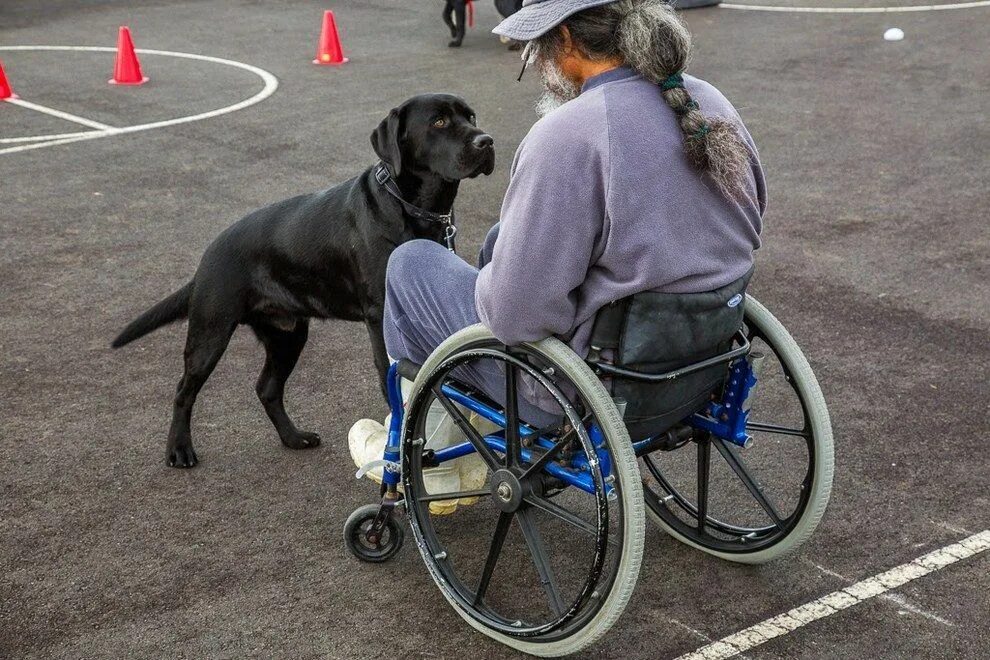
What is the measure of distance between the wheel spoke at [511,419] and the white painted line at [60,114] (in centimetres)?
723

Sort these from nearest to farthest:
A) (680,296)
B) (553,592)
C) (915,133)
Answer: (680,296) < (553,592) < (915,133)

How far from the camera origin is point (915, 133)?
890 centimetres

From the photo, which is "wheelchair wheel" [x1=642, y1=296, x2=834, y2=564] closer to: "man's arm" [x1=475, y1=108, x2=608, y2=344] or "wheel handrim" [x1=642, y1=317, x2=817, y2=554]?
"wheel handrim" [x1=642, y1=317, x2=817, y2=554]

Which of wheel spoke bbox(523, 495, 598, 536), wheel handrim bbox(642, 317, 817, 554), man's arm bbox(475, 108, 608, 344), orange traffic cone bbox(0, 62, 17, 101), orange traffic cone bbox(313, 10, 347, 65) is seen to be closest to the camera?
man's arm bbox(475, 108, 608, 344)

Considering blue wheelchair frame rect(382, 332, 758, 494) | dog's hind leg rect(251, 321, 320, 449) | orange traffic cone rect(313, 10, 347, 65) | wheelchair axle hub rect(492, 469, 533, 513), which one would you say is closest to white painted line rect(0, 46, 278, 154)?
orange traffic cone rect(313, 10, 347, 65)

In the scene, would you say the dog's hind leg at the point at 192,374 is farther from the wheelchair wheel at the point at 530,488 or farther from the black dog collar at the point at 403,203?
the wheelchair wheel at the point at 530,488

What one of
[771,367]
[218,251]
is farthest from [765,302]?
[218,251]

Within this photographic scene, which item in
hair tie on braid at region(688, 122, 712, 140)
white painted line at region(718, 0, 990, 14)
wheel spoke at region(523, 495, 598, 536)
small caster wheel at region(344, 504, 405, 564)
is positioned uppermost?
hair tie on braid at region(688, 122, 712, 140)

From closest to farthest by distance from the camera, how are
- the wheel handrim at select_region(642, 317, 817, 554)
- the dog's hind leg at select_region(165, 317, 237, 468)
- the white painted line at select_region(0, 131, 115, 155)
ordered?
the wheel handrim at select_region(642, 317, 817, 554) < the dog's hind leg at select_region(165, 317, 237, 468) < the white painted line at select_region(0, 131, 115, 155)

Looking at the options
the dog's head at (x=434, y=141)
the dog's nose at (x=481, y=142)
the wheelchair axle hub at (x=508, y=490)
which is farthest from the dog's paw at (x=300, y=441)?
the wheelchair axle hub at (x=508, y=490)

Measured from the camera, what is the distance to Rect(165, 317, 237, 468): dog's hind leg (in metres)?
4.31

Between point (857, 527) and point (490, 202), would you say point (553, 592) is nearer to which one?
point (857, 527)

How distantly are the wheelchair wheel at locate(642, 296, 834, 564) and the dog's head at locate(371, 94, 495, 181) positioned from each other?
1289 mm

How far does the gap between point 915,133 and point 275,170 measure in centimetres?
479
